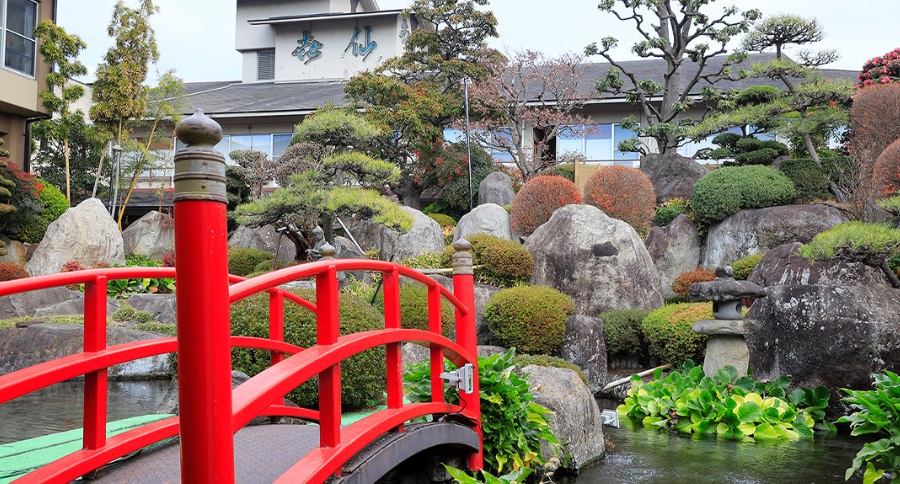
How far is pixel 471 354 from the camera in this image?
5.58 metres

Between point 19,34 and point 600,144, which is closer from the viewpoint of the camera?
point 19,34

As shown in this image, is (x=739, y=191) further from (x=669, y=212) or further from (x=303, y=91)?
(x=303, y=91)

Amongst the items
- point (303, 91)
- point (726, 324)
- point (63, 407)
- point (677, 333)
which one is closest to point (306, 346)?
point (63, 407)

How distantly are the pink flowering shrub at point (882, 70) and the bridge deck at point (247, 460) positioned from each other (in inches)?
724

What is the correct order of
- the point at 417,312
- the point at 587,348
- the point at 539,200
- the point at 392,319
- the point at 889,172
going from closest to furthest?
the point at 392,319
the point at 417,312
the point at 587,348
the point at 889,172
the point at 539,200

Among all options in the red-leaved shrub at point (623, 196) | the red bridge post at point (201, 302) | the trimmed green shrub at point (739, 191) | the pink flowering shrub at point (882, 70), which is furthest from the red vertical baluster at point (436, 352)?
the pink flowering shrub at point (882, 70)

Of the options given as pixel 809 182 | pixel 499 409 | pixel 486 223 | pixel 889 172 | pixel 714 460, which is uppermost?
pixel 809 182

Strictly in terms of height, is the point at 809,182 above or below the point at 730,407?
above

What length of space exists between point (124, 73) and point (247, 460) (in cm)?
1915

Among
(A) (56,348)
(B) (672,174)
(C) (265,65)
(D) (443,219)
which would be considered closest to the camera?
(A) (56,348)

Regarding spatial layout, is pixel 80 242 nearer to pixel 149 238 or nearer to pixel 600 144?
pixel 149 238

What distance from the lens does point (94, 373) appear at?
3.16 meters

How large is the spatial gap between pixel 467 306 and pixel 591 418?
3212mm

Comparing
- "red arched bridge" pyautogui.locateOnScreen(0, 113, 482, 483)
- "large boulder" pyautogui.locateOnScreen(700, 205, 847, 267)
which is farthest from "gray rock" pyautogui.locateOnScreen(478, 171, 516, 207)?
"red arched bridge" pyautogui.locateOnScreen(0, 113, 482, 483)
